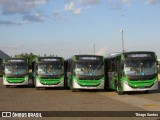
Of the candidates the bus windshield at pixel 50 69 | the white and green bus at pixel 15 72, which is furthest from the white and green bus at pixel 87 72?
the white and green bus at pixel 15 72

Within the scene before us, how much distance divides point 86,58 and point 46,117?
17.0m

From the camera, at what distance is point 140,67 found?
91.8 feet

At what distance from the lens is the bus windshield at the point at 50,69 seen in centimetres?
3484

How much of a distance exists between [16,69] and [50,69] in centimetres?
507

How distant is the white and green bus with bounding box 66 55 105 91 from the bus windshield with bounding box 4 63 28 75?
7877mm

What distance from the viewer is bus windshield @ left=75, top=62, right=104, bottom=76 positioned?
31172mm

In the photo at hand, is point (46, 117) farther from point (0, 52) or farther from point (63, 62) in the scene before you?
point (0, 52)

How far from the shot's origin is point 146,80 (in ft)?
90.9

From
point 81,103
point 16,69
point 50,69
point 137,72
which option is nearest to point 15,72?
point 16,69

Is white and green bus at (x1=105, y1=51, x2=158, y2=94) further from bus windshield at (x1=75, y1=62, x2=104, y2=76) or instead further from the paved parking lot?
bus windshield at (x1=75, y1=62, x2=104, y2=76)

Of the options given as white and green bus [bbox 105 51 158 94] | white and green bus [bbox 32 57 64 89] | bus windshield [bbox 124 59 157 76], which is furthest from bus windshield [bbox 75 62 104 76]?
bus windshield [bbox 124 59 157 76]

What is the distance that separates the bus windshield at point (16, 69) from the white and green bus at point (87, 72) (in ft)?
25.8

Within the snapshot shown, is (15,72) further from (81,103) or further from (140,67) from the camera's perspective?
(81,103)

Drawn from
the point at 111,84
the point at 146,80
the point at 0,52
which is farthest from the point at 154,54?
the point at 0,52
